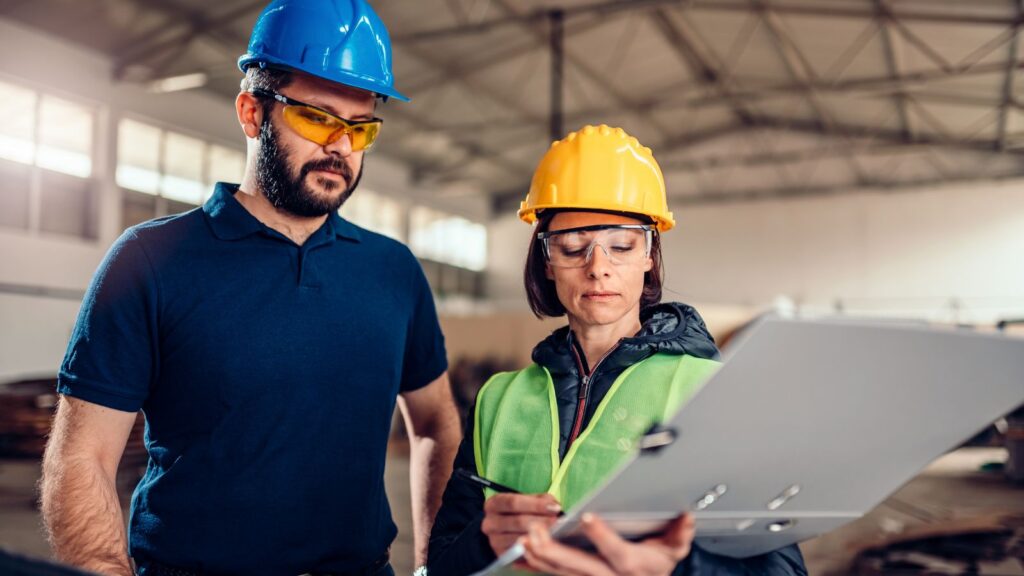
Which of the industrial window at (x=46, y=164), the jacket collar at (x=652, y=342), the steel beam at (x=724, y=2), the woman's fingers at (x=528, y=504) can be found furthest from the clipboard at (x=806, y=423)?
the industrial window at (x=46, y=164)

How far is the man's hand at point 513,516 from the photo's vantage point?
116 cm

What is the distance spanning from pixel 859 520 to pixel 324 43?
8.13 m

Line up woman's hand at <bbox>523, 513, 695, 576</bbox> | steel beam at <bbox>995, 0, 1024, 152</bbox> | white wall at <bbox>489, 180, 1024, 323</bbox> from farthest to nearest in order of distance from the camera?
white wall at <bbox>489, 180, 1024, 323</bbox>
steel beam at <bbox>995, 0, 1024, 152</bbox>
woman's hand at <bbox>523, 513, 695, 576</bbox>

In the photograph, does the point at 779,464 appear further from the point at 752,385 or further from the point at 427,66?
the point at 427,66

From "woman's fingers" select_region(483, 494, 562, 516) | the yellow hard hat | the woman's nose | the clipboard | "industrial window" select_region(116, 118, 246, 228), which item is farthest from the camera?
"industrial window" select_region(116, 118, 246, 228)

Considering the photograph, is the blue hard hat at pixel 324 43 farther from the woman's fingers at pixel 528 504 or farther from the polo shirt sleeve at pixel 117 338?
Answer: the woman's fingers at pixel 528 504

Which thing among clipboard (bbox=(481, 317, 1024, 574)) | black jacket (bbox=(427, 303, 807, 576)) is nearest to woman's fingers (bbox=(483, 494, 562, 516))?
clipboard (bbox=(481, 317, 1024, 574))

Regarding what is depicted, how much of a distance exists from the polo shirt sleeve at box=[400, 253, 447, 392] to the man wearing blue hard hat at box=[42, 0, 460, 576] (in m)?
0.14

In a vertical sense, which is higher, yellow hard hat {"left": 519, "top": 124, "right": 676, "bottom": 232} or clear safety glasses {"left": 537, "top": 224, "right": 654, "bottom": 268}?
yellow hard hat {"left": 519, "top": 124, "right": 676, "bottom": 232}

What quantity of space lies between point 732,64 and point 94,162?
11.3m

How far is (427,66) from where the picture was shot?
14297mm

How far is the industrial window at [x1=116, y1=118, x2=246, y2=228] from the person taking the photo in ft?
42.3

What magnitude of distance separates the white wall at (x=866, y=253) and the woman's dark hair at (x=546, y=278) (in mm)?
15514

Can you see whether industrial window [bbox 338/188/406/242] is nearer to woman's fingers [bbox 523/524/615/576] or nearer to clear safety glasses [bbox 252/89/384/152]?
clear safety glasses [bbox 252/89/384/152]
